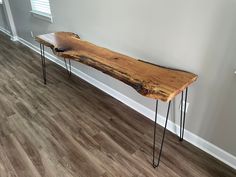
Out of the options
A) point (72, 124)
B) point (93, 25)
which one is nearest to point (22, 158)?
point (72, 124)

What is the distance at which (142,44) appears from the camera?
6.61 feet

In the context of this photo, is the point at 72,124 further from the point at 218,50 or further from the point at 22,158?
the point at 218,50

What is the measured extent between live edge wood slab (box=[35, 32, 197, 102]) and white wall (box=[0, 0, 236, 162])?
141mm

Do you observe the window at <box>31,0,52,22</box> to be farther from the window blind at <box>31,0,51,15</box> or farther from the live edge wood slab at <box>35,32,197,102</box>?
the live edge wood slab at <box>35,32,197,102</box>

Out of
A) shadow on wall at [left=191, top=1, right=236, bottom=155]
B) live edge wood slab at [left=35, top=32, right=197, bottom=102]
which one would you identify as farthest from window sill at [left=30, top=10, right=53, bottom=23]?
shadow on wall at [left=191, top=1, right=236, bottom=155]

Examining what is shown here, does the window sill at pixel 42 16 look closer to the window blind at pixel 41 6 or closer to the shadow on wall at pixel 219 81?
the window blind at pixel 41 6

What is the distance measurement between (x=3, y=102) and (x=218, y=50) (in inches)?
94.3

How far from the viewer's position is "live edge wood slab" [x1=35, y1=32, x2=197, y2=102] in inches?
57.4

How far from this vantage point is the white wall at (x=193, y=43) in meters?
1.47

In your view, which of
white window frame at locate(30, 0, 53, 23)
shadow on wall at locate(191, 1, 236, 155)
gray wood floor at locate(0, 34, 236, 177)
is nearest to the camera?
shadow on wall at locate(191, 1, 236, 155)

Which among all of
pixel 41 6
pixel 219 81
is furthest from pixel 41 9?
pixel 219 81

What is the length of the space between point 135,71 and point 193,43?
491mm

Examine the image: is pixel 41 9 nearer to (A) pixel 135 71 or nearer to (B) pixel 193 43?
(A) pixel 135 71

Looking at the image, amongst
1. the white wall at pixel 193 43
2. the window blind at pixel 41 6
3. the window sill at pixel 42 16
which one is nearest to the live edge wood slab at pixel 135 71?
the white wall at pixel 193 43
